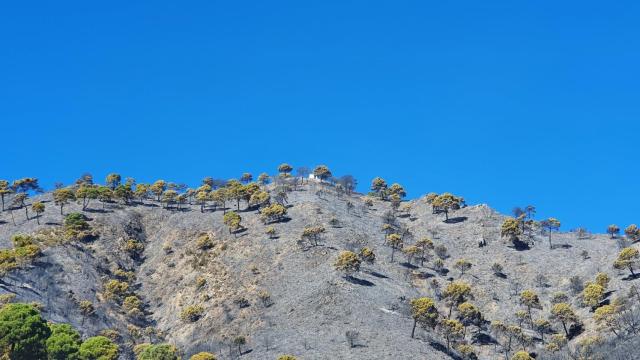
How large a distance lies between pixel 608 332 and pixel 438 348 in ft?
75.2

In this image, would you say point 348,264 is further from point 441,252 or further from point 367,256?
point 441,252

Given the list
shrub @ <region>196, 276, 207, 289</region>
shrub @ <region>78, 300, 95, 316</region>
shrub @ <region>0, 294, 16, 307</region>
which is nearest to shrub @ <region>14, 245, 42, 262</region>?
shrub @ <region>78, 300, 95, 316</region>

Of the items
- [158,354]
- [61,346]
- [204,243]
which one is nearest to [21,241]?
[204,243]

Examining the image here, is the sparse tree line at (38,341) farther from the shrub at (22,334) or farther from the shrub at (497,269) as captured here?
the shrub at (497,269)

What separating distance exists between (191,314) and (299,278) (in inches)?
665

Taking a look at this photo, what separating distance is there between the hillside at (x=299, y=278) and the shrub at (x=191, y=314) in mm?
215

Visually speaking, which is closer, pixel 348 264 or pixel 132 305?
pixel 348 264

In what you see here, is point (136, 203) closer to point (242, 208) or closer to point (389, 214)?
point (242, 208)

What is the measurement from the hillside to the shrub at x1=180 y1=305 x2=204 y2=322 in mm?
215

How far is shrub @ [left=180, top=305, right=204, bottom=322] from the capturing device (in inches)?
4513

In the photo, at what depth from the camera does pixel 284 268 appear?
400ft

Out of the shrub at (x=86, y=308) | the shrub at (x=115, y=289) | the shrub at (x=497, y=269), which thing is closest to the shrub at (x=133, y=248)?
the shrub at (x=115, y=289)

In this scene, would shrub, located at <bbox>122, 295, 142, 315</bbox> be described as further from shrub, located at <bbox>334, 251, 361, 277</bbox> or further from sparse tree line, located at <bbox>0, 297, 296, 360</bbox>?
sparse tree line, located at <bbox>0, 297, 296, 360</bbox>

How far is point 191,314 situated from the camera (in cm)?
11481
